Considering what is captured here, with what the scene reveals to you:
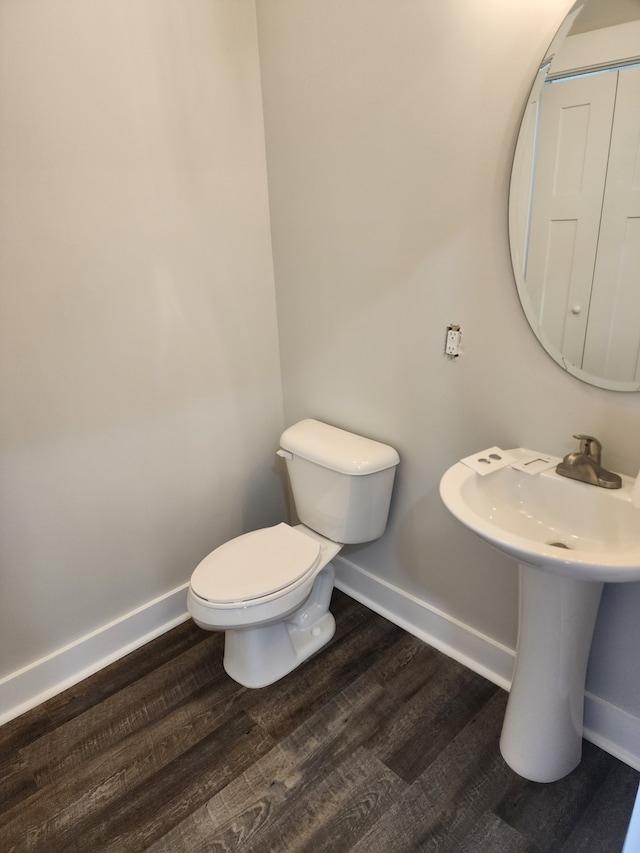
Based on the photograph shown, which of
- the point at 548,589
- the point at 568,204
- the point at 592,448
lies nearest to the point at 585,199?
the point at 568,204

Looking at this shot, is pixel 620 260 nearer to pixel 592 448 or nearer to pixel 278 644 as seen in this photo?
pixel 592 448

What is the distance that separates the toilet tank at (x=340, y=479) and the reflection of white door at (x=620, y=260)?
2.42 feet

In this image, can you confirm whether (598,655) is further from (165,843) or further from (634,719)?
(165,843)

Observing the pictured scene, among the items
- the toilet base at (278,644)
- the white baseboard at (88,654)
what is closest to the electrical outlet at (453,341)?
the toilet base at (278,644)

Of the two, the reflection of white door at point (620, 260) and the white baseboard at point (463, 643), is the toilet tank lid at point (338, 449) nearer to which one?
the white baseboard at point (463, 643)

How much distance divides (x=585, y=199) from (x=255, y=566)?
1389 mm

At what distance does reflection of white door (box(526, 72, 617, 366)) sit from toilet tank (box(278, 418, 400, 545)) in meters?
0.69

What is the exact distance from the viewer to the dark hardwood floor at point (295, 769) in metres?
1.30

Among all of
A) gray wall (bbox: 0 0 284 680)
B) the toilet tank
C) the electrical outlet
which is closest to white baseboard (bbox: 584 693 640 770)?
the toilet tank

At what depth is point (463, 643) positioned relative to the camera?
1787 millimetres

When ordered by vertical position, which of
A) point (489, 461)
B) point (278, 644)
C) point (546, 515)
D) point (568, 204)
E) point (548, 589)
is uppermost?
point (568, 204)

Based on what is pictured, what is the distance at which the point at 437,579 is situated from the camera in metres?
1.82

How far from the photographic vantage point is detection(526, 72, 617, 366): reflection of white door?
1.15 m

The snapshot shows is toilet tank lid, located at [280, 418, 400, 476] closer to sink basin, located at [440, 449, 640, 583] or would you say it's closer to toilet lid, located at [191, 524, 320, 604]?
toilet lid, located at [191, 524, 320, 604]
